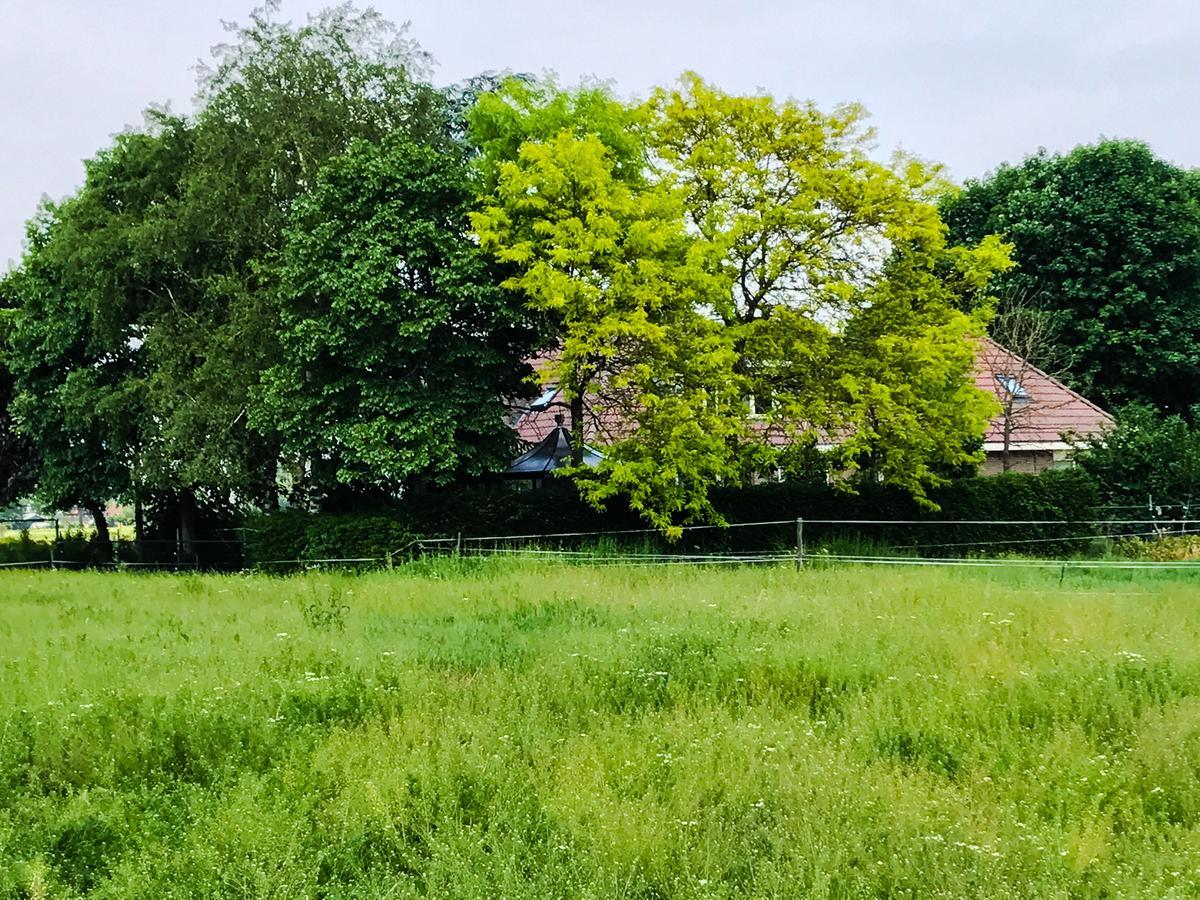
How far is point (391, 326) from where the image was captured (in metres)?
19.2

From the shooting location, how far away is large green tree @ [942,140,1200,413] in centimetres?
3262

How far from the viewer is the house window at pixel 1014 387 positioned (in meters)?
29.4

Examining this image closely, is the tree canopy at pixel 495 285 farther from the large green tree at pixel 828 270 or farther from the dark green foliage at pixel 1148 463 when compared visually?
the dark green foliage at pixel 1148 463

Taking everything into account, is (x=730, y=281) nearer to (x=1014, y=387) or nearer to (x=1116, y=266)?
(x=1014, y=387)

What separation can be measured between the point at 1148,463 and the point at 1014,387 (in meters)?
5.59

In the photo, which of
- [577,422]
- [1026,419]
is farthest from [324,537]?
[1026,419]

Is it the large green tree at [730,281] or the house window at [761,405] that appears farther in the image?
the house window at [761,405]

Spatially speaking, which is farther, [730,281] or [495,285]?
[730,281]

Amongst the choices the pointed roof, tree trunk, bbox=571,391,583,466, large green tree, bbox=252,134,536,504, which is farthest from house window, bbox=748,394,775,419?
the pointed roof

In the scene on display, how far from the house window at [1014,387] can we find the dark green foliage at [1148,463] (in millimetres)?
3604

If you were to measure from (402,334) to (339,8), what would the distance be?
9.95 metres

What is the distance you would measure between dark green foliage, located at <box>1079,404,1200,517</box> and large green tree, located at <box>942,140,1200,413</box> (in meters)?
7.07

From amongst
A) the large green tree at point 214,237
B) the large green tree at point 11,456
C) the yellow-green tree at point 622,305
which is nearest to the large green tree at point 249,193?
Answer: the large green tree at point 214,237

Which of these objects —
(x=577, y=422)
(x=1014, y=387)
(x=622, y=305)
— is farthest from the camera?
(x=1014, y=387)
